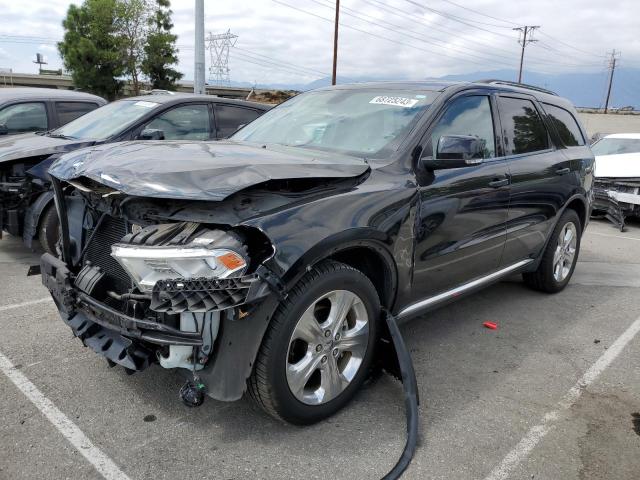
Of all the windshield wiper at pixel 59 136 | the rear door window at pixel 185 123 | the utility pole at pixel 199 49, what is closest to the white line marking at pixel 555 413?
the rear door window at pixel 185 123

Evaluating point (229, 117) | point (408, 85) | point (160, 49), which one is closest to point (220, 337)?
point (408, 85)

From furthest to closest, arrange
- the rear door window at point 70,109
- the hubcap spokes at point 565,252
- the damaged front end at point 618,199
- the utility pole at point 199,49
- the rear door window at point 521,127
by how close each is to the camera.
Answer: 1. the utility pole at point 199,49
2. the damaged front end at point 618,199
3. the rear door window at point 70,109
4. the hubcap spokes at point 565,252
5. the rear door window at point 521,127

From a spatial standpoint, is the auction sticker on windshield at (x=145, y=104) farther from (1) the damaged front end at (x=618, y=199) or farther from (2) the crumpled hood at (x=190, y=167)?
(1) the damaged front end at (x=618, y=199)

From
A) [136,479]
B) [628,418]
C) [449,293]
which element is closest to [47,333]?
[136,479]

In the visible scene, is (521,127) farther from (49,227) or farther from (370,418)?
(49,227)

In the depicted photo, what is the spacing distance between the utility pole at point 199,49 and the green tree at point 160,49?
20.9 metres

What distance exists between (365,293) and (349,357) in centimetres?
40

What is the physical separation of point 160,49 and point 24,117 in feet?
98.7

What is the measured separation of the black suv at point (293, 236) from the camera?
7.69 feet

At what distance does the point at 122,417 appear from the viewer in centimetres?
286

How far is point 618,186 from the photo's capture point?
9.70 metres

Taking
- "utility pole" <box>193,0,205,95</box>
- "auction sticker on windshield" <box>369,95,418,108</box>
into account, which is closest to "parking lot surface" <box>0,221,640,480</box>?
"auction sticker on windshield" <box>369,95,418,108</box>

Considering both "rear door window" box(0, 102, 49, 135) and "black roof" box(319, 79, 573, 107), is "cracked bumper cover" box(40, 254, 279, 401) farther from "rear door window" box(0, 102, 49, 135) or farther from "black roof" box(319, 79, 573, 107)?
"rear door window" box(0, 102, 49, 135)

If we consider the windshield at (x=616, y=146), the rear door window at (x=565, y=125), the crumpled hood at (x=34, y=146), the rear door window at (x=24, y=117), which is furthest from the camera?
the windshield at (x=616, y=146)
